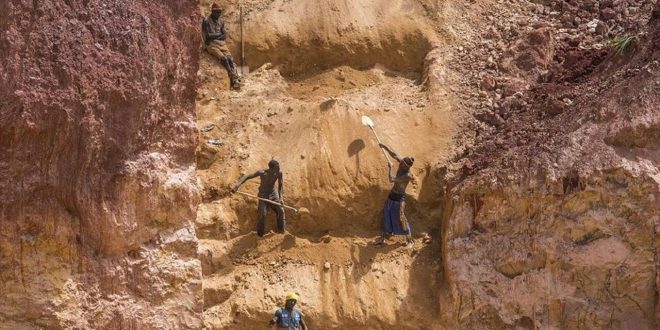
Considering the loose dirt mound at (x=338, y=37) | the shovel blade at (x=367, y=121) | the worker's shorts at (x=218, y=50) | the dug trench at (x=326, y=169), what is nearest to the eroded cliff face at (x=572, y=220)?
the dug trench at (x=326, y=169)

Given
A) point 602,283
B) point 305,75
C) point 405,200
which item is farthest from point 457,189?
point 305,75

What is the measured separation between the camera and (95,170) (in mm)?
12898

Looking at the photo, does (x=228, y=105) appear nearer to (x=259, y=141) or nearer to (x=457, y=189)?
(x=259, y=141)

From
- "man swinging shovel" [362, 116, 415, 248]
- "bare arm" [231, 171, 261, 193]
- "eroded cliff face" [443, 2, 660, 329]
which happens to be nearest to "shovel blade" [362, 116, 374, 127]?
"man swinging shovel" [362, 116, 415, 248]

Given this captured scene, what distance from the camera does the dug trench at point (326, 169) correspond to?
580 inches

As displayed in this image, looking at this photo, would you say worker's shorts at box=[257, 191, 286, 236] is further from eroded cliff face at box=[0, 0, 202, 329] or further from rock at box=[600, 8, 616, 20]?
rock at box=[600, 8, 616, 20]

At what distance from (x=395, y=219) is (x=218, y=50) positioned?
402 centimetres

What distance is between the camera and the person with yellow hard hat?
45.6ft

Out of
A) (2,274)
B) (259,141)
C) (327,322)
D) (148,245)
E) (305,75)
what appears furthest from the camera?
(305,75)

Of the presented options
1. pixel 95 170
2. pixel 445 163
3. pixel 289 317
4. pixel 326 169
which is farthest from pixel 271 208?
pixel 95 170

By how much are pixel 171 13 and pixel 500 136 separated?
4.76 metres

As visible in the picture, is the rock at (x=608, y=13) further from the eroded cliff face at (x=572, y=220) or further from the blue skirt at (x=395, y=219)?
the blue skirt at (x=395, y=219)

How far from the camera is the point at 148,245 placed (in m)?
13.4

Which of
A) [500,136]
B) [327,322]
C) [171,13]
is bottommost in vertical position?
[327,322]
